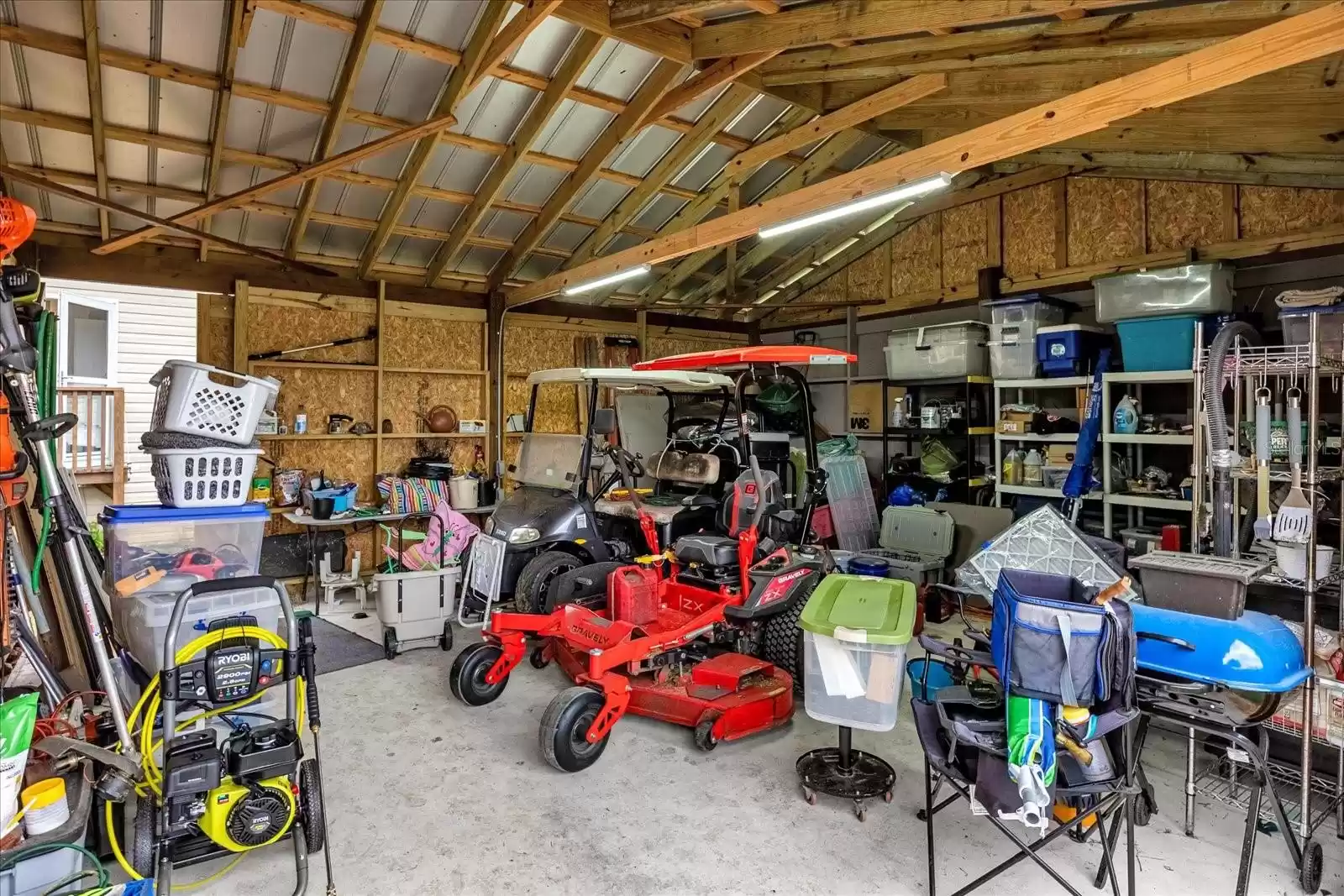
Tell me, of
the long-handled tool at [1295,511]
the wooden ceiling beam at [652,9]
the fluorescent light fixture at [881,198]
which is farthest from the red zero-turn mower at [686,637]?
the long-handled tool at [1295,511]

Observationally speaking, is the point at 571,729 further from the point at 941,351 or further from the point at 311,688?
the point at 941,351

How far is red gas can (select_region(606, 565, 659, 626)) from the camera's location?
13.1 feet

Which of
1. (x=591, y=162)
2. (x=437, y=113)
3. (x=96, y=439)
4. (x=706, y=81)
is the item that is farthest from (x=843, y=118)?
(x=96, y=439)

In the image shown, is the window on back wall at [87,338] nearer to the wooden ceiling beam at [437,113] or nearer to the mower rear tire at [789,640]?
the wooden ceiling beam at [437,113]

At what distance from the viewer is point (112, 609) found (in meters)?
3.16

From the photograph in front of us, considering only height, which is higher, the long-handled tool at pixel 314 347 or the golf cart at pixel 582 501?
the long-handled tool at pixel 314 347

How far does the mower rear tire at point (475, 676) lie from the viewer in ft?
13.4

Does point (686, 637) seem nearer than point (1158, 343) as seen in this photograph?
Yes

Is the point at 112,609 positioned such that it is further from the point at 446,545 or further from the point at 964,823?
the point at 964,823

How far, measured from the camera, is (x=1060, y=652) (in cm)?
215

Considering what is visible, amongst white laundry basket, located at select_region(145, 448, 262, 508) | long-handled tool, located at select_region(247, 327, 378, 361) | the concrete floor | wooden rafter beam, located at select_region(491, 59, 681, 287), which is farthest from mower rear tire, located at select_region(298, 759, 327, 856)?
long-handled tool, located at select_region(247, 327, 378, 361)

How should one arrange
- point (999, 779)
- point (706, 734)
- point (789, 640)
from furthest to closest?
point (789, 640)
point (706, 734)
point (999, 779)

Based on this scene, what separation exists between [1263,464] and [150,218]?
23.1 ft

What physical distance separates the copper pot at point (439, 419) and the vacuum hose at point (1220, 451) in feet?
21.4
